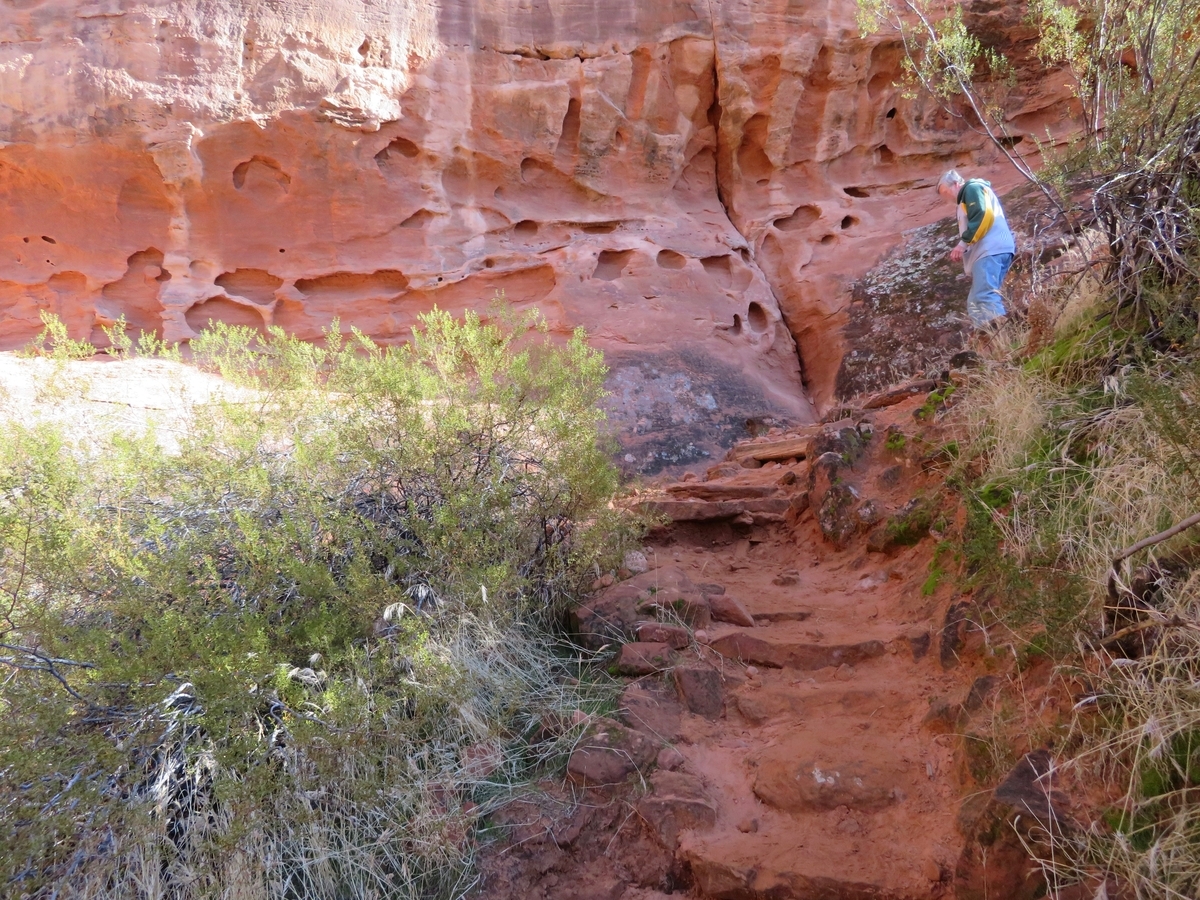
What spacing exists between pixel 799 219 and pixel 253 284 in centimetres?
724

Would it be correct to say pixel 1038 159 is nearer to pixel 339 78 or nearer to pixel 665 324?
pixel 665 324

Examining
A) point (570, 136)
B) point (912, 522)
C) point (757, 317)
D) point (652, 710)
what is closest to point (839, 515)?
point (912, 522)

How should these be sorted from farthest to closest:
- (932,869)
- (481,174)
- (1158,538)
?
(481,174) → (932,869) → (1158,538)

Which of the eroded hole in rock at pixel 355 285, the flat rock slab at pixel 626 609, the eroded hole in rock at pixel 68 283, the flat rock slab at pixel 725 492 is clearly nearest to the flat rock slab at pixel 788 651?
the flat rock slab at pixel 626 609

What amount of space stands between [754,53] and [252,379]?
8194 mm

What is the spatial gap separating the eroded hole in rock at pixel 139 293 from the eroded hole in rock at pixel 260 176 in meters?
1.28

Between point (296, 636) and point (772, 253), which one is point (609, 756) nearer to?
point (296, 636)

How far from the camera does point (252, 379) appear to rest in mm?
5926

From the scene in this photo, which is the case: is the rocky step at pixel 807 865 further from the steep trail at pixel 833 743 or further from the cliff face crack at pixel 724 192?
the cliff face crack at pixel 724 192

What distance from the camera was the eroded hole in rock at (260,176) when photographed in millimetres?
9578

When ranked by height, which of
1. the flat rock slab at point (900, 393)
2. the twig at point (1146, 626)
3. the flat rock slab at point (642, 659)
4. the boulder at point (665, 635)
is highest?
the flat rock slab at point (900, 393)

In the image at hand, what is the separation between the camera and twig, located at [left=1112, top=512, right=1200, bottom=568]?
2.22 metres

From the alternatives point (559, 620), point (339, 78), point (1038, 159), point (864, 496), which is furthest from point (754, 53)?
point (559, 620)

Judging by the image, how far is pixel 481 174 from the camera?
10289 millimetres
